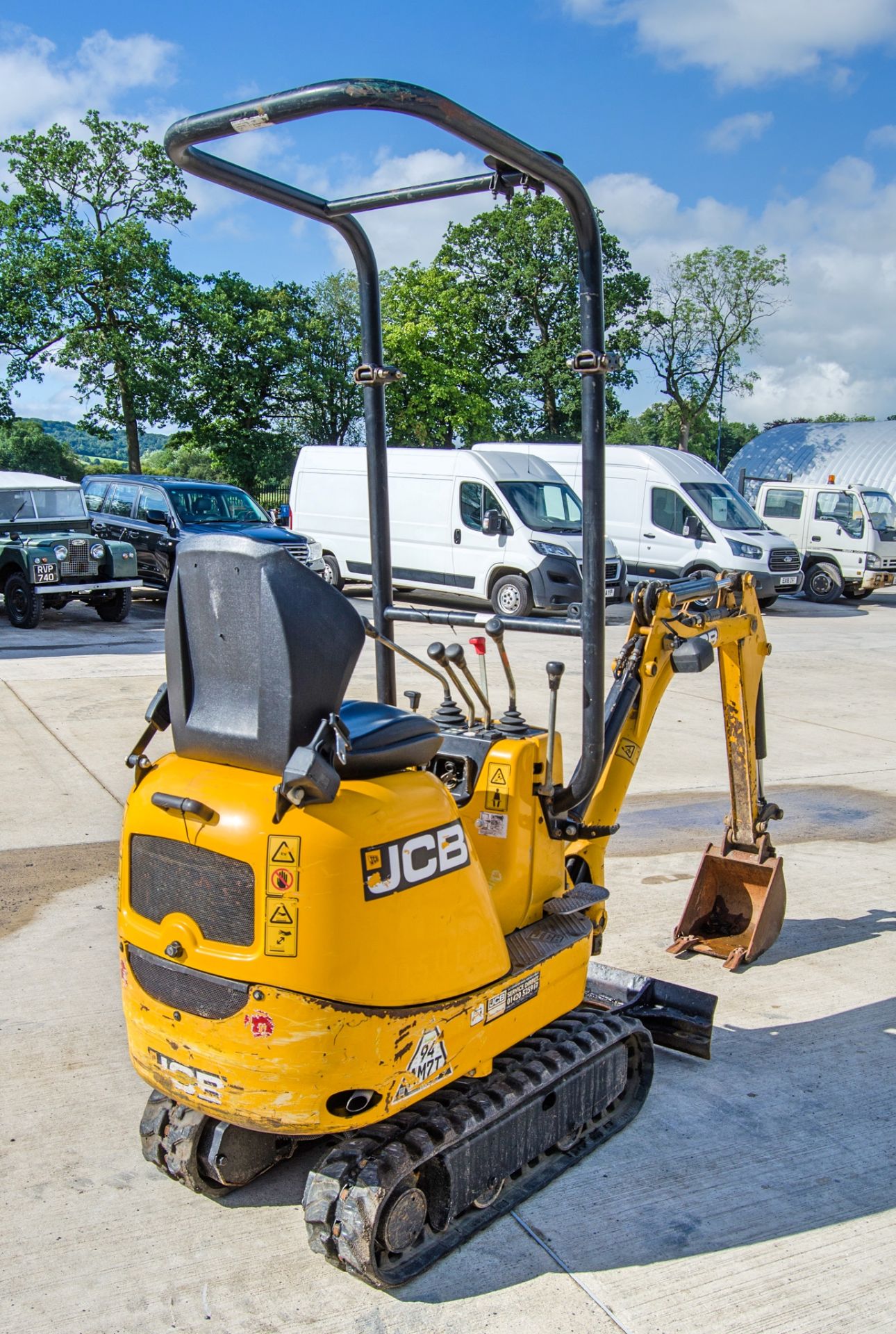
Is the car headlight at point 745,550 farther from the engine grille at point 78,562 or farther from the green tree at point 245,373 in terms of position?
the green tree at point 245,373

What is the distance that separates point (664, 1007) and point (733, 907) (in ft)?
4.12

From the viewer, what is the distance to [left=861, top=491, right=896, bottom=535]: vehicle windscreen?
21.9 metres

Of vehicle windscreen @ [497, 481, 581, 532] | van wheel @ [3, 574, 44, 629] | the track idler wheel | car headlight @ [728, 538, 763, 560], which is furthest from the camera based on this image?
car headlight @ [728, 538, 763, 560]

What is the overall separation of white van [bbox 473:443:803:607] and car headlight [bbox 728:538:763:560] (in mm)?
11

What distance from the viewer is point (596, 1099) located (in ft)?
12.4

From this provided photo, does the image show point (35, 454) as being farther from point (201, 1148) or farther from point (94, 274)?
point (201, 1148)

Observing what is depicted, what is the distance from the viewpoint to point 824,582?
21203mm

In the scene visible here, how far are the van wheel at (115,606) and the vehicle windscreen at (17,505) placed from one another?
5.16 ft

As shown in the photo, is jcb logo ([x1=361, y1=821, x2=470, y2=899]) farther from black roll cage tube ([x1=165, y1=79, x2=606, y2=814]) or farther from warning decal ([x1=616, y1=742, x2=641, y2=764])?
warning decal ([x1=616, y1=742, x2=641, y2=764])

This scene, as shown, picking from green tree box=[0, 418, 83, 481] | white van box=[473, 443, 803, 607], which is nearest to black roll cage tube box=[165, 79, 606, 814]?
white van box=[473, 443, 803, 607]

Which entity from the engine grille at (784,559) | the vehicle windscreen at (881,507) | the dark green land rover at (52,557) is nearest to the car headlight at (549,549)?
the engine grille at (784,559)

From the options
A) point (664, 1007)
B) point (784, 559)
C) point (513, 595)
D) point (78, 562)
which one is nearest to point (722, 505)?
point (784, 559)

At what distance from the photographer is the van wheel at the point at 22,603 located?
49.3ft

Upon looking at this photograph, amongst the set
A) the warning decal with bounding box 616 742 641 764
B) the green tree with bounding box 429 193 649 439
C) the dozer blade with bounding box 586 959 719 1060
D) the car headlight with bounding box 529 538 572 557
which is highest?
the green tree with bounding box 429 193 649 439
